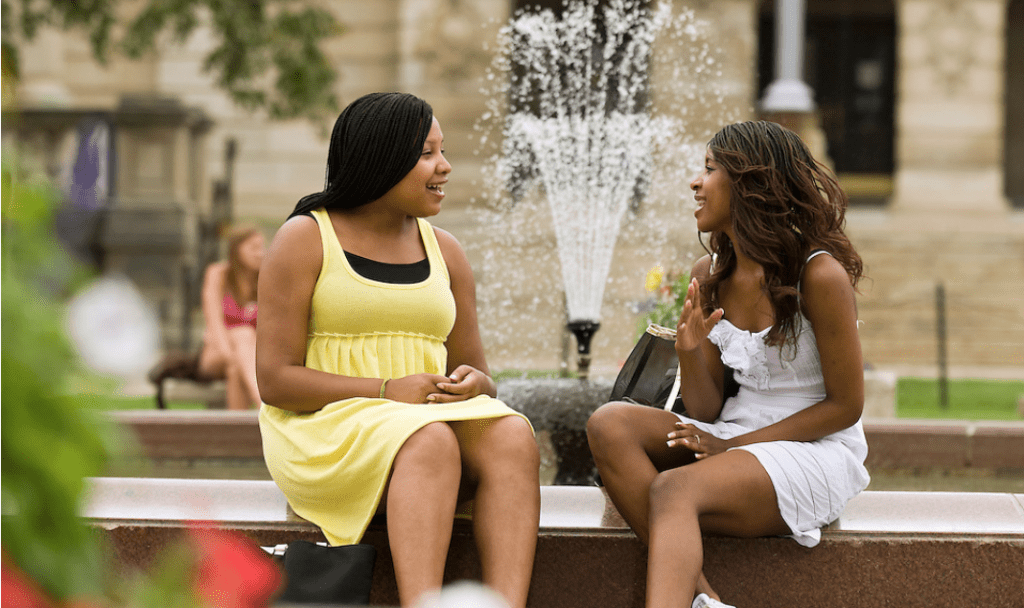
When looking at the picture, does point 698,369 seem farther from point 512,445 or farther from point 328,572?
point 328,572

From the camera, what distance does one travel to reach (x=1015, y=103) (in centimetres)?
Result: 1900

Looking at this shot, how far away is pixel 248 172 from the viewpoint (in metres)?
17.5

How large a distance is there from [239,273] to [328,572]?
4.71m

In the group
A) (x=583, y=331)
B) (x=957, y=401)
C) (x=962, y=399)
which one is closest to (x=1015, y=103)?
(x=962, y=399)

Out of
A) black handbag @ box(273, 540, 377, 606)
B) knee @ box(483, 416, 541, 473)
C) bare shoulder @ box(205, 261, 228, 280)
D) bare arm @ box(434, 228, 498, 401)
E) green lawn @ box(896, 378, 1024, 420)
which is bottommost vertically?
green lawn @ box(896, 378, 1024, 420)

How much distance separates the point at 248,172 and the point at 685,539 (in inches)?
623

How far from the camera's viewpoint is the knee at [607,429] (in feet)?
9.41

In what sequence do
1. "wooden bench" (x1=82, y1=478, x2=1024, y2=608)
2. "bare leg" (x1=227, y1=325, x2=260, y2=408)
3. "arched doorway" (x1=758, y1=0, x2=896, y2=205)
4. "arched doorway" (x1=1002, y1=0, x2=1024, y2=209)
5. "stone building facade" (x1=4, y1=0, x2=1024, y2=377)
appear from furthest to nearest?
"arched doorway" (x1=1002, y1=0, x2=1024, y2=209) → "arched doorway" (x1=758, y1=0, x2=896, y2=205) → "stone building facade" (x1=4, y1=0, x2=1024, y2=377) → "bare leg" (x1=227, y1=325, x2=260, y2=408) → "wooden bench" (x1=82, y1=478, x2=1024, y2=608)

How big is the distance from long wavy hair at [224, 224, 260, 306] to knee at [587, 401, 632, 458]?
4472 mm

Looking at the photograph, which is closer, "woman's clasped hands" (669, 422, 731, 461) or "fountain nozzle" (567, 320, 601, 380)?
"woman's clasped hands" (669, 422, 731, 461)

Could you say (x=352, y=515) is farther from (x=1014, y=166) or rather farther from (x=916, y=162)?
(x=1014, y=166)

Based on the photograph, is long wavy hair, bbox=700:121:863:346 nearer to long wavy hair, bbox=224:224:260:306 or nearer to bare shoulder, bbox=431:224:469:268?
bare shoulder, bbox=431:224:469:268

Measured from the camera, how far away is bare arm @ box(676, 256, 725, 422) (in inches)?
112

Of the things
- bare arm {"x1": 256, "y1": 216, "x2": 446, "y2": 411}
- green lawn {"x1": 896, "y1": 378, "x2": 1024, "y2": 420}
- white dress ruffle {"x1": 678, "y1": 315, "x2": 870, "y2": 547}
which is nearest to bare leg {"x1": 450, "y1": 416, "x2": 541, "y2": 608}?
bare arm {"x1": 256, "y1": 216, "x2": 446, "y2": 411}
